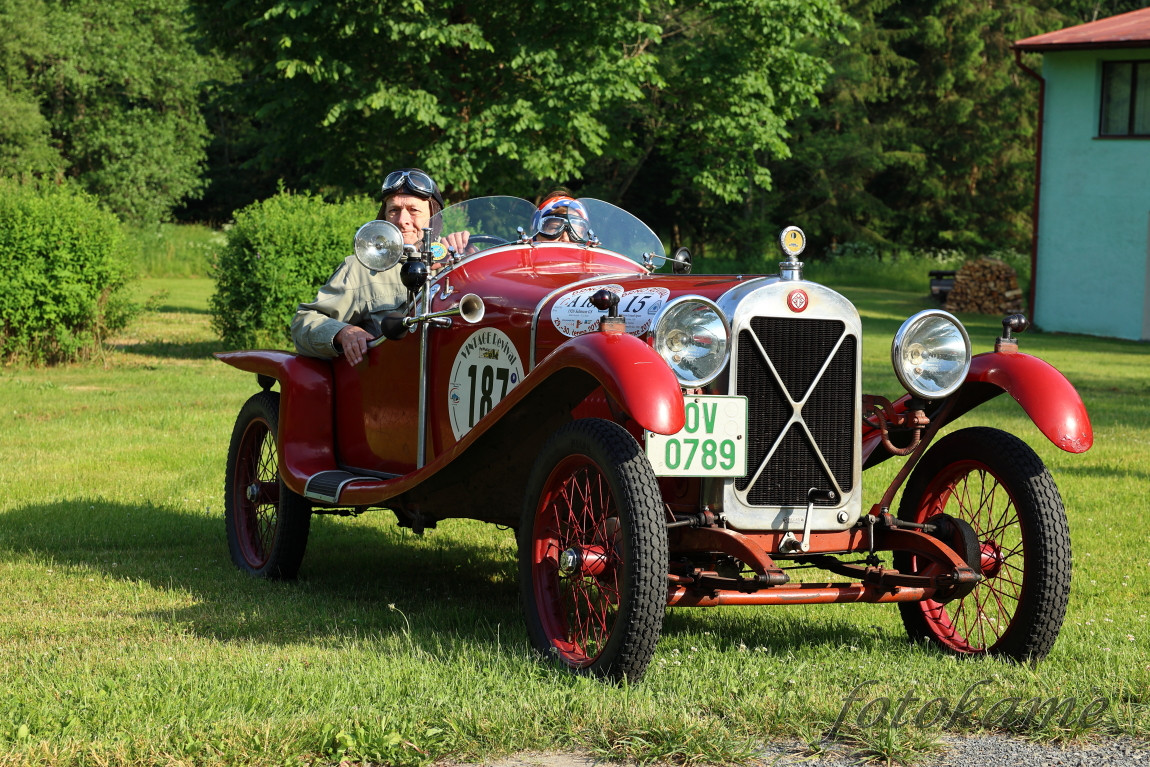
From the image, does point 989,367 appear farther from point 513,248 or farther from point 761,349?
point 513,248

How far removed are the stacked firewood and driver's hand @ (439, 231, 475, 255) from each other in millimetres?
22268

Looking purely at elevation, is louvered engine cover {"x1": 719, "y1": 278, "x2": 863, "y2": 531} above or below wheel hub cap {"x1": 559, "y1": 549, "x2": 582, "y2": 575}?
above

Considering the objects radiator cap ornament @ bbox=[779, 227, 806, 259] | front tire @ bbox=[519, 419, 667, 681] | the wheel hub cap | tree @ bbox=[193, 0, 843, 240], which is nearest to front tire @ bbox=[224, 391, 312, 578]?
front tire @ bbox=[519, 419, 667, 681]

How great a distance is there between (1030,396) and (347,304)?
3116 mm

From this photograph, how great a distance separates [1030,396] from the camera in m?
4.55

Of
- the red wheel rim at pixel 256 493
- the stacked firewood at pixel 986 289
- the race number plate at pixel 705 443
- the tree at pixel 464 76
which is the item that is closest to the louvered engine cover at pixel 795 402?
the race number plate at pixel 705 443

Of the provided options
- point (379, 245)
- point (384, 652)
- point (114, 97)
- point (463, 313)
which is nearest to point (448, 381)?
point (463, 313)

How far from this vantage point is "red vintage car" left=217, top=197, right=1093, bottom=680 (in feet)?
13.5

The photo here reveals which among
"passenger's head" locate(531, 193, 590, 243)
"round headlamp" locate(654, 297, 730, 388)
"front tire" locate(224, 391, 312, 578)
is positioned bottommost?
"front tire" locate(224, 391, 312, 578)

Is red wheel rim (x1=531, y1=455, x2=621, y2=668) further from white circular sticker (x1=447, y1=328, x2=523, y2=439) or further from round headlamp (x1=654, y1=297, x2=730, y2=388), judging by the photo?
white circular sticker (x1=447, y1=328, x2=523, y2=439)

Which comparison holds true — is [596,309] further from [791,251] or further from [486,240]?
[486,240]

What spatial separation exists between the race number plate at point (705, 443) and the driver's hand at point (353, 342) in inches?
79.8

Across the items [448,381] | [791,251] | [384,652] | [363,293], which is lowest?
[384,652]

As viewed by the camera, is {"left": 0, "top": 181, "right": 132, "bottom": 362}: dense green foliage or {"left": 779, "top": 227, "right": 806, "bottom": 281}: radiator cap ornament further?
{"left": 0, "top": 181, "right": 132, "bottom": 362}: dense green foliage
